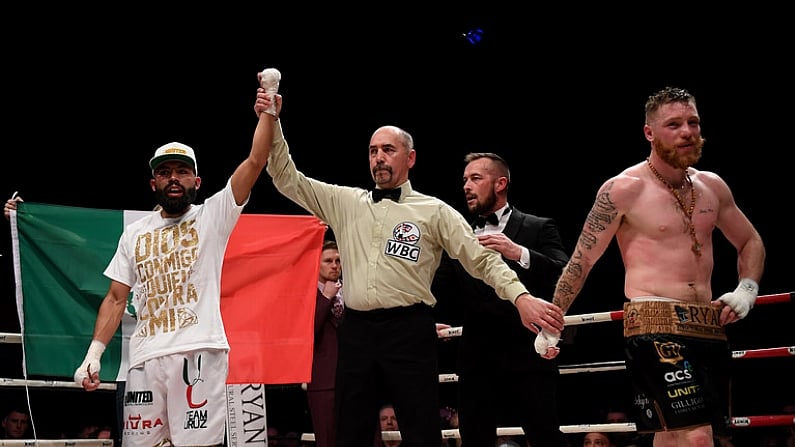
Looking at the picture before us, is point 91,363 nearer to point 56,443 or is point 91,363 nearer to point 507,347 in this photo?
point 56,443

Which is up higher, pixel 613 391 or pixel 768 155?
pixel 768 155

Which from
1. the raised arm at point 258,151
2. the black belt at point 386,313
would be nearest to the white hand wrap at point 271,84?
the raised arm at point 258,151

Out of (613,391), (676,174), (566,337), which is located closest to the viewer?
(676,174)

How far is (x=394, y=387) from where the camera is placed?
2.85m

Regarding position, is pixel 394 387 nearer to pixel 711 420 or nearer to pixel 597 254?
pixel 597 254

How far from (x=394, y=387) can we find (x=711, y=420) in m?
1.00

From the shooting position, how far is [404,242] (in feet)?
10.00

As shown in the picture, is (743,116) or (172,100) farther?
(172,100)

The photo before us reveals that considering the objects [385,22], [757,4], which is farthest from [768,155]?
[385,22]

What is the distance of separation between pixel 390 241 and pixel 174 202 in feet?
2.63

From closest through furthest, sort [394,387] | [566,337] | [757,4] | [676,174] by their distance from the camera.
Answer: [676,174] < [394,387] < [566,337] < [757,4]

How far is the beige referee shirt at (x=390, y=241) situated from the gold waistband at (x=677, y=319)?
462 millimetres

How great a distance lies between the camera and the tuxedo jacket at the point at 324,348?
13.2 feet

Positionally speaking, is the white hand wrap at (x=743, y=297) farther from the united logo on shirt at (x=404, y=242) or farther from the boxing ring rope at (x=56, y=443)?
the boxing ring rope at (x=56, y=443)
